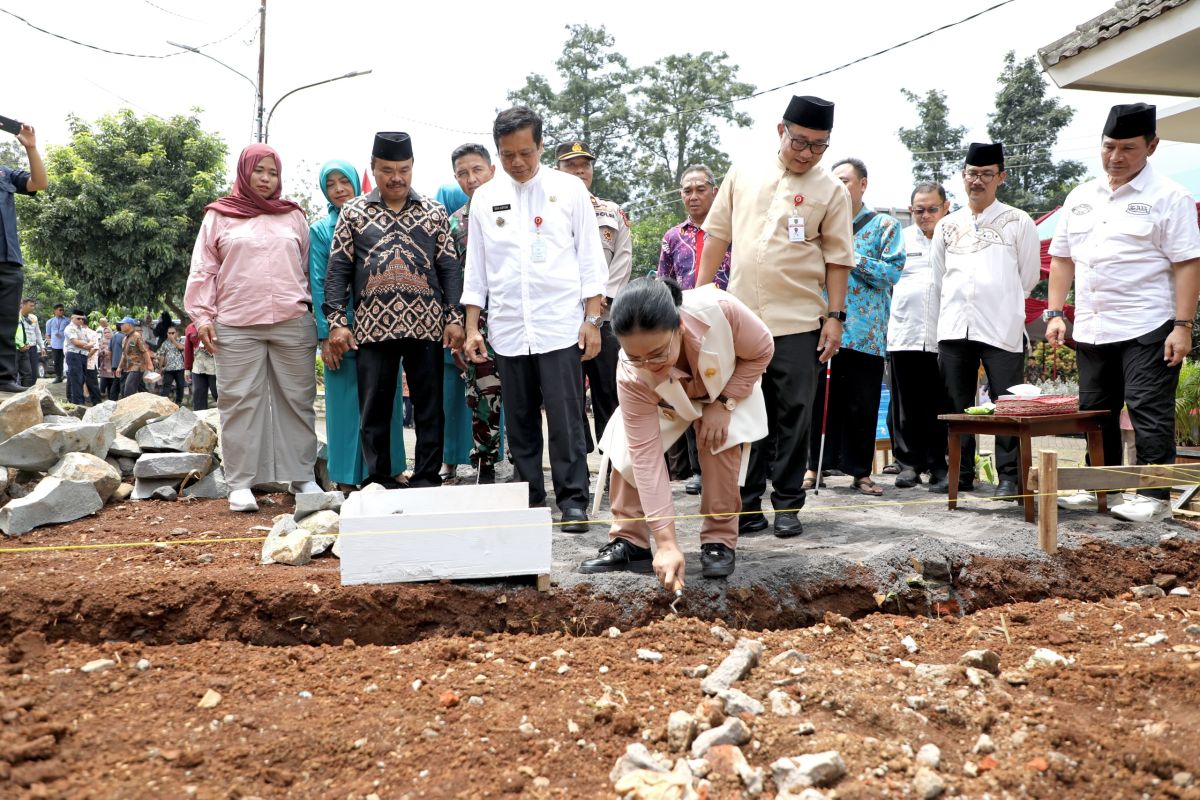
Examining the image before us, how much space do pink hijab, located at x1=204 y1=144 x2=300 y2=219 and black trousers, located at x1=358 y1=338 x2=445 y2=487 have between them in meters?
0.96

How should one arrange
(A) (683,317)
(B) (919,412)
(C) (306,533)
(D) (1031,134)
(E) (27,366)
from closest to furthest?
1. (A) (683,317)
2. (C) (306,533)
3. (B) (919,412)
4. (E) (27,366)
5. (D) (1031,134)

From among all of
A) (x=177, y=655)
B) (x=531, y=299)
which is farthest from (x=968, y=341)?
(x=177, y=655)

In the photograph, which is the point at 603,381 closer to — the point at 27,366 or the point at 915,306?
the point at 915,306

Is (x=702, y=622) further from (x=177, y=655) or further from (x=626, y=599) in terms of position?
(x=177, y=655)

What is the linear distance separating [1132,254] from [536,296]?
273 centimetres

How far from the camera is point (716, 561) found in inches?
135

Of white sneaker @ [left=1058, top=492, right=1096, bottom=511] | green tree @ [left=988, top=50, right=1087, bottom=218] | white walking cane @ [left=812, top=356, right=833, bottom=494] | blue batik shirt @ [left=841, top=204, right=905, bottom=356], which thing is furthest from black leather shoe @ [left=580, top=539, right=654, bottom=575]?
green tree @ [left=988, top=50, right=1087, bottom=218]

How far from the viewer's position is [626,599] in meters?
3.29

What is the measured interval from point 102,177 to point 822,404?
51.4ft

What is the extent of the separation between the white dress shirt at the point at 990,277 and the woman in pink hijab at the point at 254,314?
133 inches

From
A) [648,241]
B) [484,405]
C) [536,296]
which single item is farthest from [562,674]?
[648,241]

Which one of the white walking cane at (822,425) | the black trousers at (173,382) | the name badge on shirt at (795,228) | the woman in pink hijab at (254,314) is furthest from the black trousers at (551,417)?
the black trousers at (173,382)

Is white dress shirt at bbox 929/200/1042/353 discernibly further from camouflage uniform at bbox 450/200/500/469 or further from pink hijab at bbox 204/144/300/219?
pink hijab at bbox 204/144/300/219

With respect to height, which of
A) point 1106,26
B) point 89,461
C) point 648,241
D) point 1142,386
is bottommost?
point 89,461
